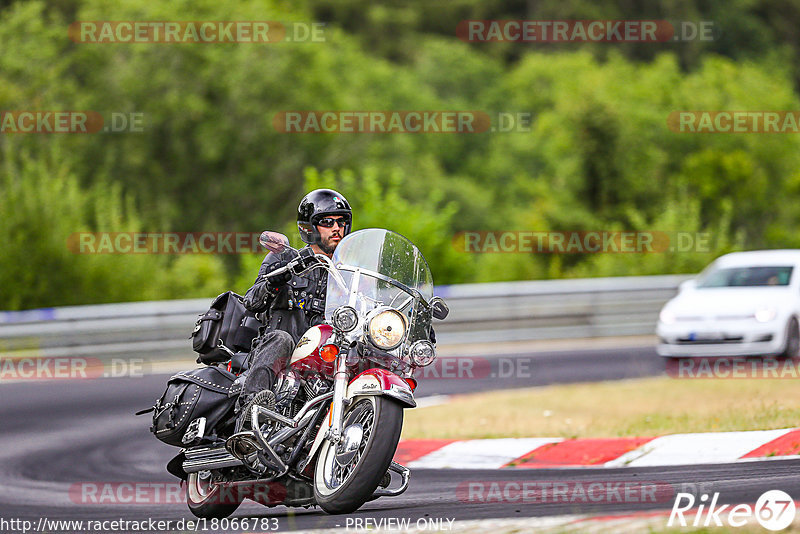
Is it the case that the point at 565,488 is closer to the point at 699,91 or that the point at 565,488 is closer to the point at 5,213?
the point at 5,213

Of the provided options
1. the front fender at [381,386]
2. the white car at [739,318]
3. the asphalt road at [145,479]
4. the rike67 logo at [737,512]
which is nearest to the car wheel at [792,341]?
the white car at [739,318]

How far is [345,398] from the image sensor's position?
691cm

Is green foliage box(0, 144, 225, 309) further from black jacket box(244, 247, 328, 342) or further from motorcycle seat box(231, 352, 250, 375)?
black jacket box(244, 247, 328, 342)

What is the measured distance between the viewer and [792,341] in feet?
55.3

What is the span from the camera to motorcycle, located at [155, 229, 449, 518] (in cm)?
676

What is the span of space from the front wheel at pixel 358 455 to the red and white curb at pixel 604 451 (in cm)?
325

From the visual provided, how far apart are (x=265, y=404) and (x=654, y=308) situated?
52.2ft

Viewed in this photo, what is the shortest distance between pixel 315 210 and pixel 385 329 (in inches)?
44.4

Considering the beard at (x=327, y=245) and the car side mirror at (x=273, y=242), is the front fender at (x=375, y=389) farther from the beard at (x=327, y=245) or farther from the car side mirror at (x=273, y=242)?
the beard at (x=327, y=245)

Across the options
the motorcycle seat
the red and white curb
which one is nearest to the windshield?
the motorcycle seat

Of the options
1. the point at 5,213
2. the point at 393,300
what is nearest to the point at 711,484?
the point at 393,300

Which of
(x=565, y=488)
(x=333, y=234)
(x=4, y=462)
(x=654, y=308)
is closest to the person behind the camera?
(x=333, y=234)

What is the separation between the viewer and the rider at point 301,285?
24.5 ft

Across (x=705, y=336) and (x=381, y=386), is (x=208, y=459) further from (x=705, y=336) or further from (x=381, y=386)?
(x=705, y=336)
